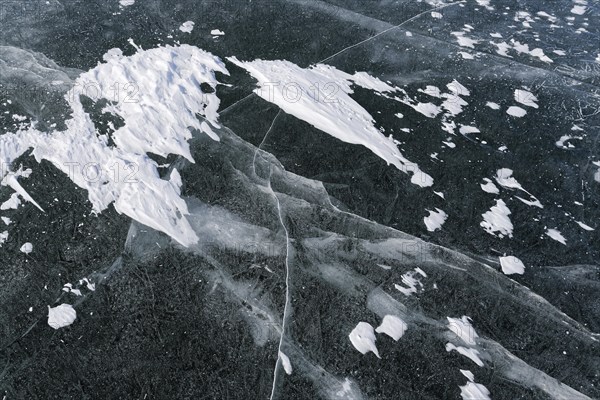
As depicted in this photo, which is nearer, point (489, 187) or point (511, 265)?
point (511, 265)

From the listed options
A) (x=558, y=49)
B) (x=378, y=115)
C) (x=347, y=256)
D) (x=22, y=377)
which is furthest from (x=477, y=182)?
(x=22, y=377)

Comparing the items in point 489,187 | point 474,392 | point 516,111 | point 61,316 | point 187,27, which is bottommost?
point 474,392

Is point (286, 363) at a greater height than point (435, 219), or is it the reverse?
point (435, 219)

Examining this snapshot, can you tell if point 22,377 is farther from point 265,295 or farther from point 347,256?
point 347,256

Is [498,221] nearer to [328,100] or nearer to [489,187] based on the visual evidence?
[489,187]

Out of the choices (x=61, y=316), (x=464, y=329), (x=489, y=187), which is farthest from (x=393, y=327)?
(x=61, y=316)

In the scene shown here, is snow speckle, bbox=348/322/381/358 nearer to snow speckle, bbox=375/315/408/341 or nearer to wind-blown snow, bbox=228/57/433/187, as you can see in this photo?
snow speckle, bbox=375/315/408/341

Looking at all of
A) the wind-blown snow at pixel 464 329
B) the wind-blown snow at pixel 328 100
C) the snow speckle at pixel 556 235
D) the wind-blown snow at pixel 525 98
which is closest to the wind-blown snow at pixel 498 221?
the snow speckle at pixel 556 235

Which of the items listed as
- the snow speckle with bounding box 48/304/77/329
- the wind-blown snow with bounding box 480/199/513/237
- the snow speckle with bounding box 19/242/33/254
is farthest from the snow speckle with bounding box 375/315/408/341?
the snow speckle with bounding box 19/242/33/254
